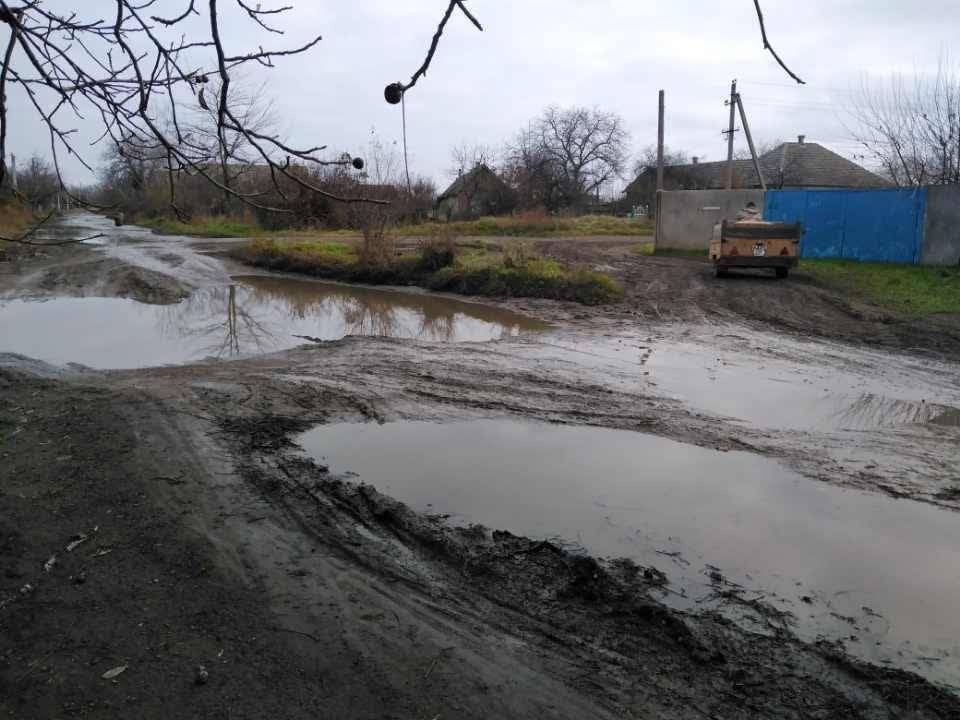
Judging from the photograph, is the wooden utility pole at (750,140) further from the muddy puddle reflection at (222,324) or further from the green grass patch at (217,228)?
the green grass patch at (217,228)

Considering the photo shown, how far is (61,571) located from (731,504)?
428 cm

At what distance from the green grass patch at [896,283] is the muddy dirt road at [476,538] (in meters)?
4.42

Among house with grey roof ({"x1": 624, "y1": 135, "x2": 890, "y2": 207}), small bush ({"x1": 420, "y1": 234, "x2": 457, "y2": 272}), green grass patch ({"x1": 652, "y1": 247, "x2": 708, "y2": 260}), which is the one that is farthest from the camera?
house with grey roof ({"x1": 624, "y1": 135, "x2": 890, "y2": 207})

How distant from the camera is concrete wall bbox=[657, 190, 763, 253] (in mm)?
25125

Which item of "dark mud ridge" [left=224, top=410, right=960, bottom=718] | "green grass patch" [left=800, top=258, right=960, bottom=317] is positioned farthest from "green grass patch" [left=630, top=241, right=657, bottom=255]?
"dark mud ridge" [left=224, top=410, right=960, bottom=718]

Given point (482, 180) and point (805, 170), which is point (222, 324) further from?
point (805, 170)

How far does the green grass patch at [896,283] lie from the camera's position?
1418cm

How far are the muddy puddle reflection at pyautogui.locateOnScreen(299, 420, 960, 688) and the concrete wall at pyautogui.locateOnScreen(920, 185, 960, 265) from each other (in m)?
16.2

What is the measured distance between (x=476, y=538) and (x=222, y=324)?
10521 millimetres

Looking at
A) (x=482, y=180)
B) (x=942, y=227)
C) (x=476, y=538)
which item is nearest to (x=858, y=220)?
(x=942, y=227)

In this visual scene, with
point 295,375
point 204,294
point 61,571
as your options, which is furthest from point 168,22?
point 204,294

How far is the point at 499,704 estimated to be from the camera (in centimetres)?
309

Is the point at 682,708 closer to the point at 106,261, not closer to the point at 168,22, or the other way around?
the point at 168,22

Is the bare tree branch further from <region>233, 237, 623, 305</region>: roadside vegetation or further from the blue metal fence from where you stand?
the blue metal fence
